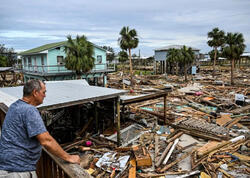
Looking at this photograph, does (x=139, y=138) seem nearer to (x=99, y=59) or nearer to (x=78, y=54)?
(x=78, y=54)

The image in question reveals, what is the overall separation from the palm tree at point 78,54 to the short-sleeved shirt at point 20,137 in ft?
68.9

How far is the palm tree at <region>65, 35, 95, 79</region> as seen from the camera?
2275 centimetres

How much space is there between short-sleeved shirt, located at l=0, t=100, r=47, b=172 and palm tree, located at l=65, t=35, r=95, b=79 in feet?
68.9

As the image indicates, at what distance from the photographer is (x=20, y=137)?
92.2 inches

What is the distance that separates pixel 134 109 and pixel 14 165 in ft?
49.7

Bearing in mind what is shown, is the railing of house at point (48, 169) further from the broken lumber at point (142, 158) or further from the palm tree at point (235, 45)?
the palm tree at point (235, 45)

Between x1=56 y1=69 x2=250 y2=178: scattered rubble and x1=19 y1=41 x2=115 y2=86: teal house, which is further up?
x1=19 y1=41 x2=115 y2=86: teal house

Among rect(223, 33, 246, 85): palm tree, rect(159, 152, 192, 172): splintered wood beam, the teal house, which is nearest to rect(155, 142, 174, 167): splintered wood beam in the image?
rect(159, 152, 192, 172): splintered wood beam

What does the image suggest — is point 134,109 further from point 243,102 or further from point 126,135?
point 243,102

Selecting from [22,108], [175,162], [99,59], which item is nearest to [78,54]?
[99,59]

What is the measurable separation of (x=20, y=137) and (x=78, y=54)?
2161 centimetres

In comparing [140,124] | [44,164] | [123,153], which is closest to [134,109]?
[140,124]

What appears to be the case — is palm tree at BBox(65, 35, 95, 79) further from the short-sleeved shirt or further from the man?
the short-sleeved shirt

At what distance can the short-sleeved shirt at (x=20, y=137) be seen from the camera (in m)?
2.25
